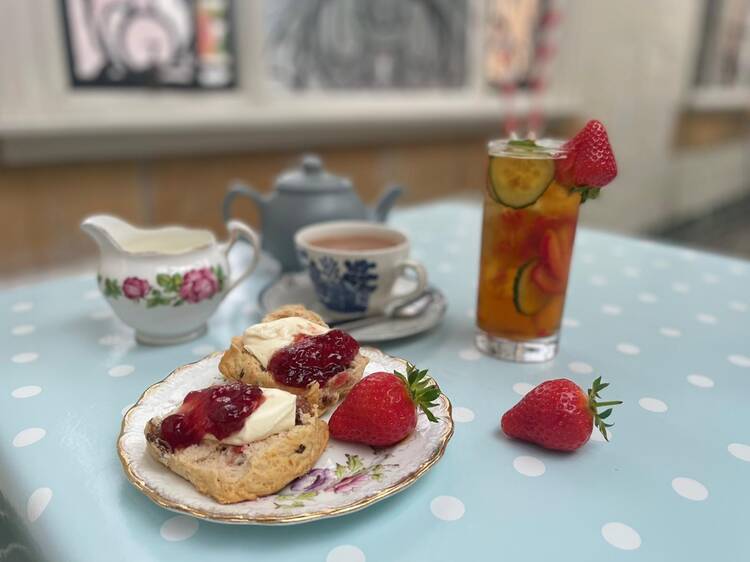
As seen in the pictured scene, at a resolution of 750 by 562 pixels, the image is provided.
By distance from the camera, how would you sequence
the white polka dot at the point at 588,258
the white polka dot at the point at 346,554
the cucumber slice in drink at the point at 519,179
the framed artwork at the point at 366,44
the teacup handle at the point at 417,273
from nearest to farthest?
1. the white polka dot at the point at 346,554
2. the cucumber slice in drink at the point at 519,179
3. the teacup handle at the point at 417,273
4. the white polka dot at the point at 588,258
5. the framed artwork at the point at 366,44

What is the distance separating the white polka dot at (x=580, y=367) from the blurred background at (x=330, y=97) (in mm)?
1099

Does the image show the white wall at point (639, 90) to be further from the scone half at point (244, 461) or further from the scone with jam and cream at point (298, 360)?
the scone half at point (244, 461)

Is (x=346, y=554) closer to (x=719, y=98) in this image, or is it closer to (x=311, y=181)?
(x=311, y=181)

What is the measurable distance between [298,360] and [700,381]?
1.43 ft

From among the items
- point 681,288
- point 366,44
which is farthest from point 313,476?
point 366,44

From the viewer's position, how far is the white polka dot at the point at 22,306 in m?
0.82

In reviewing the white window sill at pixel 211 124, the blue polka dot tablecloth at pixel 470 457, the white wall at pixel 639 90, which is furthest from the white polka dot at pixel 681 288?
the white wall at pixel 639 90

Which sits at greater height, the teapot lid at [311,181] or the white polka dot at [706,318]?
the teapot lid at [311,181]

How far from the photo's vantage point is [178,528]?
1.35ft

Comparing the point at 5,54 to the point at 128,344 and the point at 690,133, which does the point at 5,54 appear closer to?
the point at 128,344

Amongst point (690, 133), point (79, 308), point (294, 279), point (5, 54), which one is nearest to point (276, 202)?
point (294, 279)

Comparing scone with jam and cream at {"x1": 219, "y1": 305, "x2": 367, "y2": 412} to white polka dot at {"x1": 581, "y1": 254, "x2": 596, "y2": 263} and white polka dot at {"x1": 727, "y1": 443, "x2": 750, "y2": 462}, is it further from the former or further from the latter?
white polka dot at {"x1": 581, "y1": 254, "x2": 596, "y2": 263}

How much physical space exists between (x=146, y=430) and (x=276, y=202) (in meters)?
0.52

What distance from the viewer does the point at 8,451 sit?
19.7 inches
